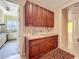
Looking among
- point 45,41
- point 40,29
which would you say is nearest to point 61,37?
point 40,29

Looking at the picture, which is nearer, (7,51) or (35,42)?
(35,42)

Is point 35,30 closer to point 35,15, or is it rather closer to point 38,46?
point 35,15

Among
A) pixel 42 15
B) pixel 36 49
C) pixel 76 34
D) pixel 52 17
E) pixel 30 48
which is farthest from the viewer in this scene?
pixel 76 34

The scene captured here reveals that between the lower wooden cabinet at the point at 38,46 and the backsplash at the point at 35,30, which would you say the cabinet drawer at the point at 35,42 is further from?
the backsplash at the point at 35,30

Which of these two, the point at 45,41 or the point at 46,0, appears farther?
the point at 46,0

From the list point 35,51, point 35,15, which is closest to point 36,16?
point 35,15

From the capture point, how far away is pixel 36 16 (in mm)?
4570

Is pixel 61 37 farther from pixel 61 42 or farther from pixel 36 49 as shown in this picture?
pixel 36 49

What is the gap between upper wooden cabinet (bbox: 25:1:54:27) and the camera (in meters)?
4.18

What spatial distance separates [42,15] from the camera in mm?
5094

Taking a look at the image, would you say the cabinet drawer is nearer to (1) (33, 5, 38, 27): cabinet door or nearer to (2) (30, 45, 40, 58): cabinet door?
(2) (30, 45, 40, 58): cabinet door

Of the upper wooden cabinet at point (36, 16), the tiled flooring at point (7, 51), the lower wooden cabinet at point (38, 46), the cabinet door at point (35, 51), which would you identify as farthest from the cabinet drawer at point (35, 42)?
the tiled flooring at point (7, 51)

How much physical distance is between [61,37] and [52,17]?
150 cm

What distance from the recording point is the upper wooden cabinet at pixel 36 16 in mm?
4184
